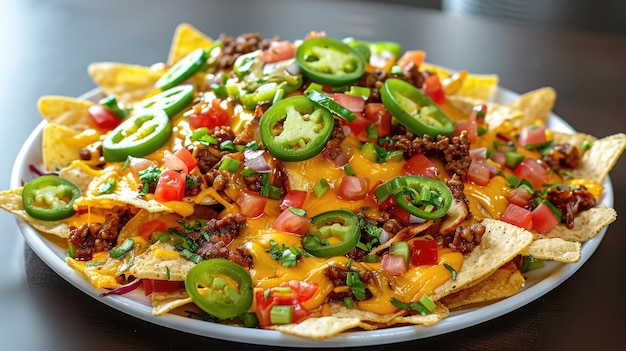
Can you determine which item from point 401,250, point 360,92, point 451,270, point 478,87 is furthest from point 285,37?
point 451,270

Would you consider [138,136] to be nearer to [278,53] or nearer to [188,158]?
[188,158]

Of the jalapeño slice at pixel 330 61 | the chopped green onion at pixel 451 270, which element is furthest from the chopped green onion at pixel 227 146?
the chopped green onion at pixel 451 270

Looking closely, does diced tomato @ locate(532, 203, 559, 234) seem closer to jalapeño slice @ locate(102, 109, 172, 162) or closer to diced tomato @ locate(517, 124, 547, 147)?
diced tomato @ locate(517, 124, 547, 147)

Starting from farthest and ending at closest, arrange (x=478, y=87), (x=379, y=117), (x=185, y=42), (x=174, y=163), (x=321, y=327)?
1. (x=185, y=42)
2. (x=478, y=87)
3. (x=379, y=117)
4. (x=174, y=163)
5. (x=321, y=327)

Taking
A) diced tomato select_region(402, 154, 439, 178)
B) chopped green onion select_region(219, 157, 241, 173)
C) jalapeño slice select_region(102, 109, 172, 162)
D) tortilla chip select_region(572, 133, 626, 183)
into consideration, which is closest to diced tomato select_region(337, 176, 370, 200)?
diced tomato select_region(402, 154, 439, 178)

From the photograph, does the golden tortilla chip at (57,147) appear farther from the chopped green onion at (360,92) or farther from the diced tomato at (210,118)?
the chopped green onion at (360,92)

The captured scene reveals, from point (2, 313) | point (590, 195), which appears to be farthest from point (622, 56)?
point (2, 313)
